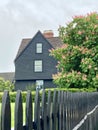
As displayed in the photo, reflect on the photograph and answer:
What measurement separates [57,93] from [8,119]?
1.81 meters

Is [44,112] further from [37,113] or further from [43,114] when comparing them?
[37,113]

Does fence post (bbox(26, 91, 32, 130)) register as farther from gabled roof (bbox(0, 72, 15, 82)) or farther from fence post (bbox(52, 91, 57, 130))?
gabled roof (bbox(0, 72, 15, 82))

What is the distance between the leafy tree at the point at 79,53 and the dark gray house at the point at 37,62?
23642 millimetres

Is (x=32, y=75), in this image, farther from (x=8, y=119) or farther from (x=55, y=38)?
(x=8, y=119)

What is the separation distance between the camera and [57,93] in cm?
441

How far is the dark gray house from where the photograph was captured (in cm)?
5869

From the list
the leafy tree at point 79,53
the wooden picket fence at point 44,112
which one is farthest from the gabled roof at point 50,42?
the wooden picket fence at point 44,112

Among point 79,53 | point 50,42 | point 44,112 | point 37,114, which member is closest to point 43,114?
point 44,112

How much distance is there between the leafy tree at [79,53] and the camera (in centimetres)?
3350

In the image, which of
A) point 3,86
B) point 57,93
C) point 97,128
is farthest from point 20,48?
point 57,93

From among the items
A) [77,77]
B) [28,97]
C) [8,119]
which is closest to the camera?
[8,119]

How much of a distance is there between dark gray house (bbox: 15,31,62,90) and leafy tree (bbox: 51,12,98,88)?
2364cm

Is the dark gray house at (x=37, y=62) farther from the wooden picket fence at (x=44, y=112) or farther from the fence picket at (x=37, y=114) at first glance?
the fence picket at (x=37, y=114)

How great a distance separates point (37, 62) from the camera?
194ft
